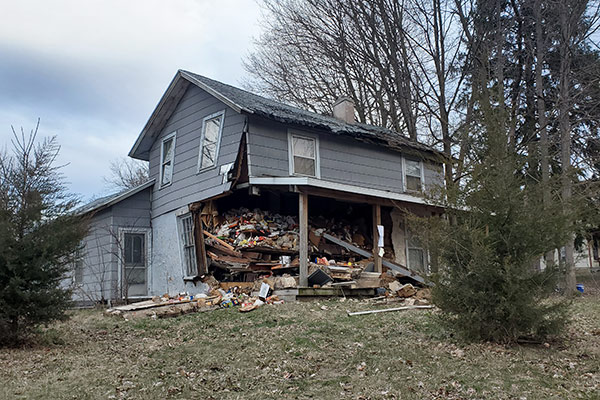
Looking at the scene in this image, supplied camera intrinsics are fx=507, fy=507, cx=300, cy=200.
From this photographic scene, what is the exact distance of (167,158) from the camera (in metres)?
15.6

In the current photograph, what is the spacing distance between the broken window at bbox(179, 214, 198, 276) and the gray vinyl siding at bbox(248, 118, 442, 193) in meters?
2.97

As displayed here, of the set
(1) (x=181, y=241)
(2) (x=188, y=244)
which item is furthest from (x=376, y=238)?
(1) (x=181, y=241)

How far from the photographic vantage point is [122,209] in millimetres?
15258

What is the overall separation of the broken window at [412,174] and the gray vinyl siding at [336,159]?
0.83 ft

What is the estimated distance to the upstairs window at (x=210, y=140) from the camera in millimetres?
13430

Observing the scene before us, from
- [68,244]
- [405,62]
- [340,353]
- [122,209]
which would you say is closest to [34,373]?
[68,244]

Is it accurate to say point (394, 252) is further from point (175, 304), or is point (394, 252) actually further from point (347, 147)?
point (175, 304)

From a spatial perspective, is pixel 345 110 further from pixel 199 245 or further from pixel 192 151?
pixel 199 245

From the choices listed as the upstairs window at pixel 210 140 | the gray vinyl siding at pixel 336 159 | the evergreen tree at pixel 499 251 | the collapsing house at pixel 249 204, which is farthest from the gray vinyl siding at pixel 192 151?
the evergreen tree at pixel 499 251

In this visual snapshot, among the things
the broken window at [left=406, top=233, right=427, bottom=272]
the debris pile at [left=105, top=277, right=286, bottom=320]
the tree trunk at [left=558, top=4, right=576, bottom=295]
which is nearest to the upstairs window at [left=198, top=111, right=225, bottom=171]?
the debris pile at [left=105, top=277, right=286, bottom=320]

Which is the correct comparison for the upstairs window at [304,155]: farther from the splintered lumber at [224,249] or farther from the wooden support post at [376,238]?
the splintered lumber at [224,249]

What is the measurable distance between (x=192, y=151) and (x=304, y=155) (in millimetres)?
3286

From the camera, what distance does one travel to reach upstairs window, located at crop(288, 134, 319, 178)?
13.3 meters

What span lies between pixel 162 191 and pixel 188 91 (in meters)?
3.11
